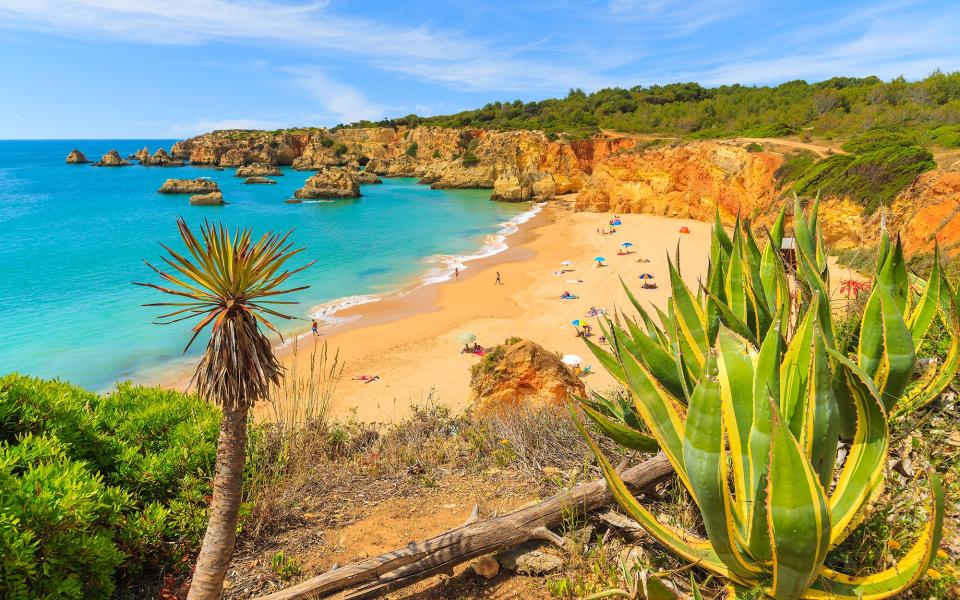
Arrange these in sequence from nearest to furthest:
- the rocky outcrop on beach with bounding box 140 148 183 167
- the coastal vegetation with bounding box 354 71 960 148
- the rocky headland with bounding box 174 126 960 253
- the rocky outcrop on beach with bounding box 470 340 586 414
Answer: the rocky outcrop on beach with bounding box 470 340 586 414 → the rocky headland with bounding box 174 126 960 253 → the coastal vegetation with bounding box 354 71 960 148 → the rocky outcrop on beach with bounding box 140 148 183 167

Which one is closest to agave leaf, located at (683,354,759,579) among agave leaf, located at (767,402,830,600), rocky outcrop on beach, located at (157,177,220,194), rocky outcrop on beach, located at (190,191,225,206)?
agave leaf, located at (767,402,830,600)

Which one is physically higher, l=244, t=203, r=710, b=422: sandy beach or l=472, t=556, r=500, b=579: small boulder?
l=472, t=556, r=500, b=579: small boulder

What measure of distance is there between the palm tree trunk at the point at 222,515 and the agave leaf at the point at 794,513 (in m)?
2.30

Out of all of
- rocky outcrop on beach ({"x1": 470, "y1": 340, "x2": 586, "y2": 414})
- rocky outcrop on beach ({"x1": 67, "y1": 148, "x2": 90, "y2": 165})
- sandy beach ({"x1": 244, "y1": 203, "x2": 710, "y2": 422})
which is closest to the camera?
rocky outcrop on beach ({"x1": 470, "y1": 340, "x2": 586, "y2": 414})

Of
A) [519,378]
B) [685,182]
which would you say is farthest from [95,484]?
[685,182]

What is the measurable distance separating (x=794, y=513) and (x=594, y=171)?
45.4 m

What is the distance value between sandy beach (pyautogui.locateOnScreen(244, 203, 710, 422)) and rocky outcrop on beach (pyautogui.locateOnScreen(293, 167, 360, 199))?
3334 centimetres

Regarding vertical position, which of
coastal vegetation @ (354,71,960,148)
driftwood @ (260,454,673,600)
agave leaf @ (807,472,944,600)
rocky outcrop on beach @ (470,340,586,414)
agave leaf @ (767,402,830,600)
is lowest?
rocky outcrop on beach @ (470,340,586,414)

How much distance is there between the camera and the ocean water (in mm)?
16672

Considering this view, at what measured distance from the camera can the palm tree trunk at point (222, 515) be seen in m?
2.43

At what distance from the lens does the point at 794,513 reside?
4.62 feet

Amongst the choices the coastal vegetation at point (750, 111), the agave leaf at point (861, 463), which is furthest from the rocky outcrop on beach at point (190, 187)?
the agave leaf at point (861, 463)

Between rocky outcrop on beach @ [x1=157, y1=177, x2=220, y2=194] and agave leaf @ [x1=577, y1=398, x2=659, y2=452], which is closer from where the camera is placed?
agave leaf @ [x1=577, y1=398, x2=659, y2=452]

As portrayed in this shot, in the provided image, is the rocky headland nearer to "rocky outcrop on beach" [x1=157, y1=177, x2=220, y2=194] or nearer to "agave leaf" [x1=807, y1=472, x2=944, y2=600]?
"agave leaf" [x1=807, y1=472, x2=944, y2=600]
